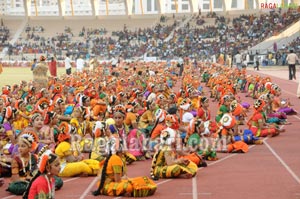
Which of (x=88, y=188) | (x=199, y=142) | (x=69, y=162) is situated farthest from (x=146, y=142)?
(x=88, y=188)

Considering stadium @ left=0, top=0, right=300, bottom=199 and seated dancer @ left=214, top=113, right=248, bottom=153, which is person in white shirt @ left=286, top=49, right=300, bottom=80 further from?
seated dancer @ left=214, top=113, right=248, bottom=153

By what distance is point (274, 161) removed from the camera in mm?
11883

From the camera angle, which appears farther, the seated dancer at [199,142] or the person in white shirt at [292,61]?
the person in white shirt at [292,61]

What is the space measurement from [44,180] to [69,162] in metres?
4.38

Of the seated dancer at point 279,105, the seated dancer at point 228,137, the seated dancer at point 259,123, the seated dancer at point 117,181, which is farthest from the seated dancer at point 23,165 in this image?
the seated dancer at point 279,105

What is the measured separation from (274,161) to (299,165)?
584mm

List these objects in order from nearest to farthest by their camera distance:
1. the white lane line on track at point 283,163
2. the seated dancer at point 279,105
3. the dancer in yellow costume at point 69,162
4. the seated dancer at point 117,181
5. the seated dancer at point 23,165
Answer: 1. the seated dancer at point 23,165
2. the seated dancer at point 117,181
3. the white lane line on track at point 283,163
4. the dancer in yellow costume at point 69,162
5. the seated dancer at point 279,105

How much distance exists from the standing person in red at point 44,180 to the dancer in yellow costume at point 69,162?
13.1 feet

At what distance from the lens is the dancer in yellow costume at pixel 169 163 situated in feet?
32.9

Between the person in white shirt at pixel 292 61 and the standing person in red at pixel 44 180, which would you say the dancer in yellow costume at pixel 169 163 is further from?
the person in white shirt at pixel 292 61

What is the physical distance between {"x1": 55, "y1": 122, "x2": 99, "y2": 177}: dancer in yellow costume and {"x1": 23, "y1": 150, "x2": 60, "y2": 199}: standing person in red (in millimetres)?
3981

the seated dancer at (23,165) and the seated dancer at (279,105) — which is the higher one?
the seated dancer at (23,165)

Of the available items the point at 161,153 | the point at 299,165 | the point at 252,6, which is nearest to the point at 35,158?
the point at 161,153

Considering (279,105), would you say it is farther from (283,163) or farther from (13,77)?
(13,77)
